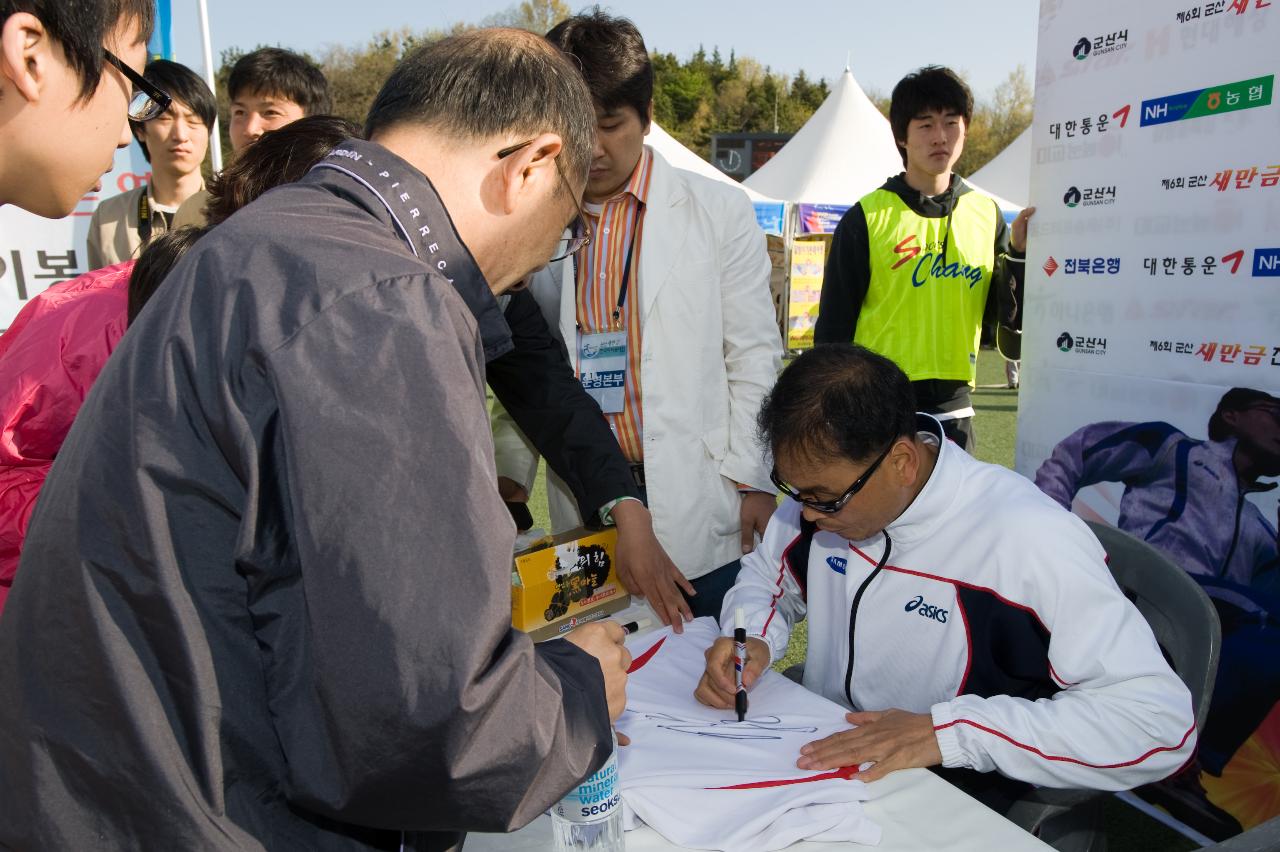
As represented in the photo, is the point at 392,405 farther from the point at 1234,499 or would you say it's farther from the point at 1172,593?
the point at 1234,499

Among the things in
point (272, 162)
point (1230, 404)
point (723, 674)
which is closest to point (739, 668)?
point (723, 674)

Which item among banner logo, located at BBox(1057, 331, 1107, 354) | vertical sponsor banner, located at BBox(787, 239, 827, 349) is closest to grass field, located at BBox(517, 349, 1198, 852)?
banner logo, located at BBox(1057, 331, 1107, 354)

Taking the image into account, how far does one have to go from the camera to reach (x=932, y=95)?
3.69 meters

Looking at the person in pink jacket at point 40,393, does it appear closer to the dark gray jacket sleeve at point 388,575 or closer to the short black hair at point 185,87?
the dark gray jacket sleeve at point 388,575

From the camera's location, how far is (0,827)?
824 mm

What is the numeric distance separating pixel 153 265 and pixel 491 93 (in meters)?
0.90

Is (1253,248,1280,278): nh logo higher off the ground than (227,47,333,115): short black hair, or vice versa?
(227,47,333,115): short black hair

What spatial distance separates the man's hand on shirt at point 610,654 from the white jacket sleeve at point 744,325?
135cm

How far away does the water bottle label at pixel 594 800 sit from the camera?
3.72 feet

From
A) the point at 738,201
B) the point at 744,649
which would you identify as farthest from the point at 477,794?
the point at 738,201

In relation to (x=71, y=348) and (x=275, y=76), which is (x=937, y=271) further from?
(x=71, y=348)

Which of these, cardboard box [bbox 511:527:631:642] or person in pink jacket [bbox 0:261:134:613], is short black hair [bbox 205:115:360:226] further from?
cardboard box [bbox 511:527:631:642]

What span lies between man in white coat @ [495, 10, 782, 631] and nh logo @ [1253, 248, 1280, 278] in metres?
1.20

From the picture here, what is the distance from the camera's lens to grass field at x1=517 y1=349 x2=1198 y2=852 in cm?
254
